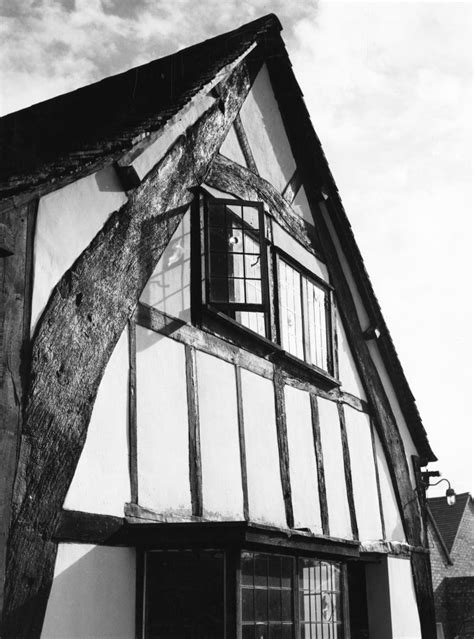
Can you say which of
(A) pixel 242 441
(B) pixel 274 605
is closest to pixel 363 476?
(A) pixel 242 441

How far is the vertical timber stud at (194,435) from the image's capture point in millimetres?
7078

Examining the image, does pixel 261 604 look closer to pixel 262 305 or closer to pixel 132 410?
pixel 132 410

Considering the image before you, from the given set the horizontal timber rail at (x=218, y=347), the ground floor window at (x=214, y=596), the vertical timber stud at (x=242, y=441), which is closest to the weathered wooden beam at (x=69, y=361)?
the horizontal timber rail at (x=218, y=347)

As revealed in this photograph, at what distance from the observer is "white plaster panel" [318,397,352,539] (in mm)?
9289

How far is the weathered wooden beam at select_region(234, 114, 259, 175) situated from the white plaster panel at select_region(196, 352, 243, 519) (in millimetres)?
2614

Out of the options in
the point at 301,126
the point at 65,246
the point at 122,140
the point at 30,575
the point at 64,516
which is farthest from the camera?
the point at 301,126

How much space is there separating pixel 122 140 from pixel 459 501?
995 inches

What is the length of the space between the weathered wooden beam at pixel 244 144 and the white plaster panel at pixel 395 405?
3.33 metres

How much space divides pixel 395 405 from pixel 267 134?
13.9 ft

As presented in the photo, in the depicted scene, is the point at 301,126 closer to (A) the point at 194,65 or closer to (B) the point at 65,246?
(A) the point at 194,65

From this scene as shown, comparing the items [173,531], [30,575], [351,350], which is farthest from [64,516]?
[351,350]

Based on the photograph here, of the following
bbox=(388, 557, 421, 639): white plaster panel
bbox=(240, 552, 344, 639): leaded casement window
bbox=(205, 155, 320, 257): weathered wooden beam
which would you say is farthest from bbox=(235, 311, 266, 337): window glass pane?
bbox=(388, 557, 421, 639): white plaster panel

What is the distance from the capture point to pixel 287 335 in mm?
9289

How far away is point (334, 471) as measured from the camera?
9.49 m
